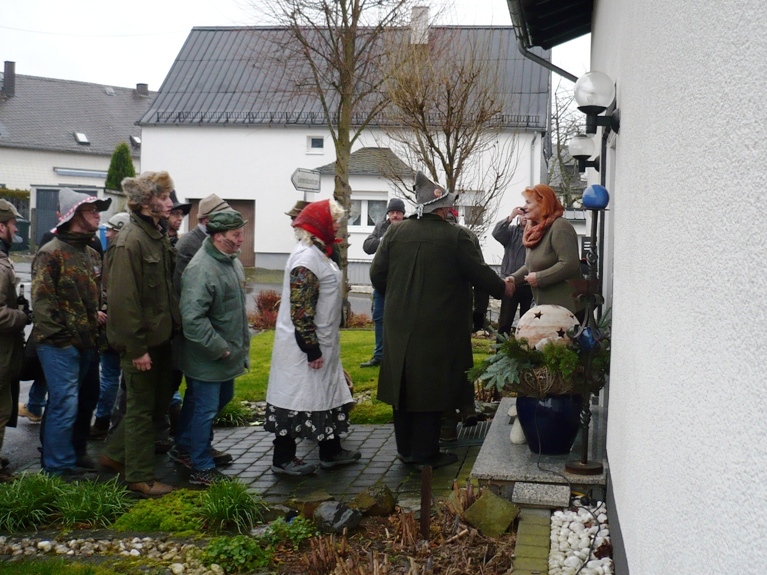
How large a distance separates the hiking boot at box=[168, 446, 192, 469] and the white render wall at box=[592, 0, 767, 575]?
4.02m

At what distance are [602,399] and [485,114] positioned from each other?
709cm

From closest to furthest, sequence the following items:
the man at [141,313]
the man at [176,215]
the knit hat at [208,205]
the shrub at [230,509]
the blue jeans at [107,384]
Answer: the shrub at [230,509] → the man at [141,313] → the knit hat at [208,205] → the man at [176,215] → the blue jeans at [107,384]

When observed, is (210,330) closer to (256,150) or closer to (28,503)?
(28,503)

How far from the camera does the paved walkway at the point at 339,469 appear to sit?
6.09 metres

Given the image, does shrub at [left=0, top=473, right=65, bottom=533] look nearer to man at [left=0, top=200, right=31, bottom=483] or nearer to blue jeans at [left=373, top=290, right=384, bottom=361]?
man at [left=0, top=200, right=31, bottom=483]

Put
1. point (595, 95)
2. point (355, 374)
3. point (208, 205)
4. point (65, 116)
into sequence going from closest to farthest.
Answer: point (595, 95), point (208, 205), point (355, 374), point (65, 116)

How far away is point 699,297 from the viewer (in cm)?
195

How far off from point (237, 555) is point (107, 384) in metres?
3.72

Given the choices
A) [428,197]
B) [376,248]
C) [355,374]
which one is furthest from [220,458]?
[376,248]

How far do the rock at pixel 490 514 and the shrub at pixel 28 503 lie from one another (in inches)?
99.3

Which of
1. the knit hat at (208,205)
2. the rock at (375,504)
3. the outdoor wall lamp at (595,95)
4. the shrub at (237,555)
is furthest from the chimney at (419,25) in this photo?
the shrub at (237,555)

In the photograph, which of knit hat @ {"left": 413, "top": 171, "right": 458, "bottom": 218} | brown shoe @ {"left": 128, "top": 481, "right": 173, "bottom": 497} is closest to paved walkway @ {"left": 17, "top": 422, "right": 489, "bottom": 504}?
brown shoe @ {"left": 128, "top": 481, "right": 173, "bottom": 497}

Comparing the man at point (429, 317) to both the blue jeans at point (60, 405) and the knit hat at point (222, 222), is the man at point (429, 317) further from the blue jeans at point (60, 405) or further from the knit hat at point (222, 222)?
the blue jeans at point (60, 405)

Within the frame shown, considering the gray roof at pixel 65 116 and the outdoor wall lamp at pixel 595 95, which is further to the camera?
the gray roof at pixel 65 116
